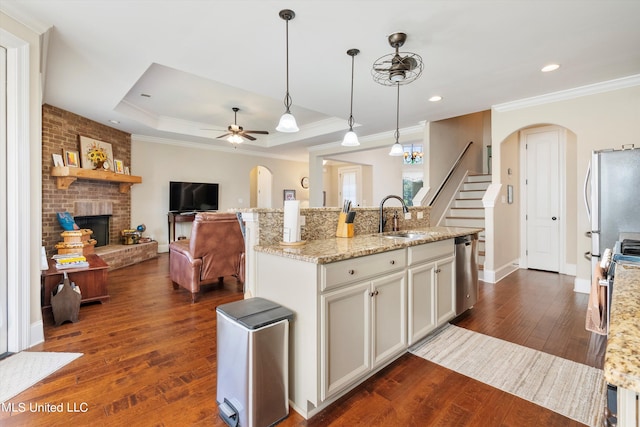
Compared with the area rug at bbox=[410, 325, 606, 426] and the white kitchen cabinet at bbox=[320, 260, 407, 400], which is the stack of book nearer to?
the white kitchen cabinet at bbox=[320, 260, 407, 400]

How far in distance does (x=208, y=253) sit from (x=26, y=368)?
5.72 ft

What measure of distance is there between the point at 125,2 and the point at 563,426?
12.2 feet

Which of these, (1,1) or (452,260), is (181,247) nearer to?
(1,1)

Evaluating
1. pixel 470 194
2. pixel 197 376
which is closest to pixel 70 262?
pixel 197 376

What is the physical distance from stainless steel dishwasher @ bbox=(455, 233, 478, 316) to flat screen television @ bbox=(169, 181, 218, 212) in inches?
236

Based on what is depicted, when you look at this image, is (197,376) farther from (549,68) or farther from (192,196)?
(192,196)

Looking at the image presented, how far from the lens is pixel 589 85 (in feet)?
11.5

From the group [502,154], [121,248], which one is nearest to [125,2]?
[121,248]

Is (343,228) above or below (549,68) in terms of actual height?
below

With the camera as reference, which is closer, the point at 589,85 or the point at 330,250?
the point at 330,250

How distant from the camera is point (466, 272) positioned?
2.89 m

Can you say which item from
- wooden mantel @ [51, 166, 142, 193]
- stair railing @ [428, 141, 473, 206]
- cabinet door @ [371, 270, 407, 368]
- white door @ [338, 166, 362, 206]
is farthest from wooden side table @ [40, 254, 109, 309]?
white door @ [338, 166, 362, 206]

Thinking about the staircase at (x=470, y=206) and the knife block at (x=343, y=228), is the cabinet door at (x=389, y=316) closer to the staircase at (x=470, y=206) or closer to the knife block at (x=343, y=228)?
the knife block at (x=343, y=228)

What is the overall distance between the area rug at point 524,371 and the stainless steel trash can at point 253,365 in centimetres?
121
